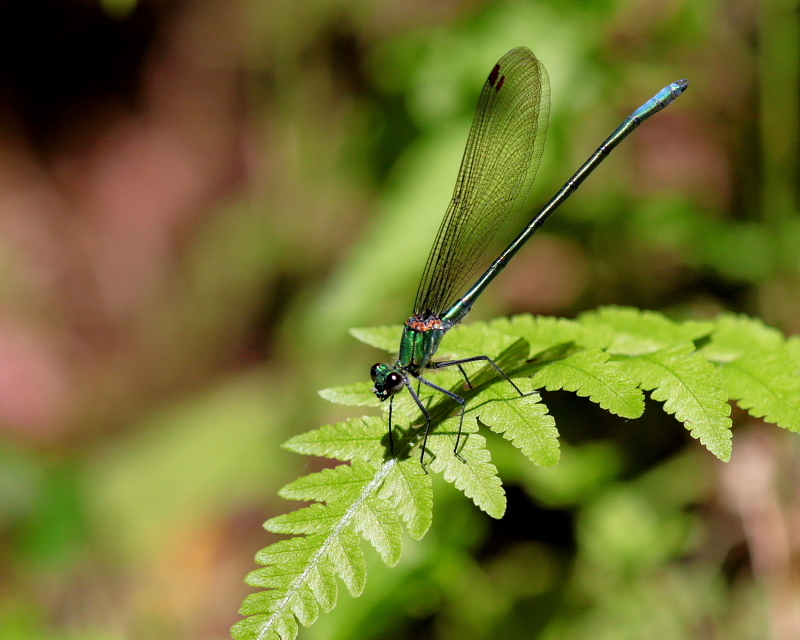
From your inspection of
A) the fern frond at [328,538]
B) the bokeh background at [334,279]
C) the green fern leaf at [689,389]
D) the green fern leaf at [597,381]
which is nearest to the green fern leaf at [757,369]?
the green fern leaf at [689,389]

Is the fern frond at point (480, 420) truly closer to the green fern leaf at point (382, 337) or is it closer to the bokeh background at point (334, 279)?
the green fern leaf at point (382, 337)

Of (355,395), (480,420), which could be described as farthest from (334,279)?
(480,420)

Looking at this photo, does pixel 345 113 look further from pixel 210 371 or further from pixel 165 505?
pixel 165 505

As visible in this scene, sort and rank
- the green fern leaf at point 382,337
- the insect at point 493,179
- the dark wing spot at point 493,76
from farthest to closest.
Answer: the dark wing spot at point 493,76 < the insect at point 493,179 < the green fern leaf at point 382,337

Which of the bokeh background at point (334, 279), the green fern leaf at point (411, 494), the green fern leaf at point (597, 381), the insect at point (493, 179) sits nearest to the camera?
the green fern leaf at point (411, 494)

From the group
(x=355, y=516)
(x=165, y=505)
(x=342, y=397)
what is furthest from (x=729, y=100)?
(x=165, y=505)

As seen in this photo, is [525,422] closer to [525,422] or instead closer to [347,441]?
[525,422]

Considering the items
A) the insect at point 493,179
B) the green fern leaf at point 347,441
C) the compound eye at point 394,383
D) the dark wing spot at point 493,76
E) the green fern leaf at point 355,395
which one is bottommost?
the green fern leaf at point 347,441
